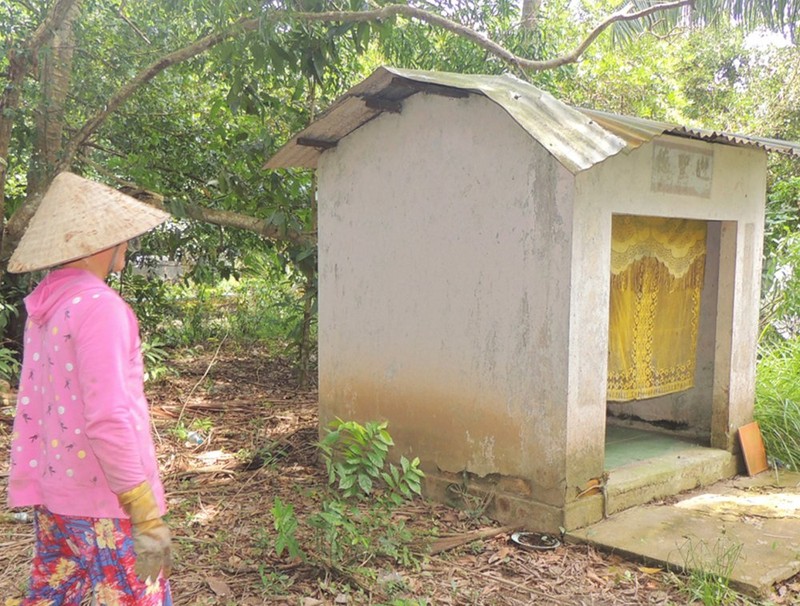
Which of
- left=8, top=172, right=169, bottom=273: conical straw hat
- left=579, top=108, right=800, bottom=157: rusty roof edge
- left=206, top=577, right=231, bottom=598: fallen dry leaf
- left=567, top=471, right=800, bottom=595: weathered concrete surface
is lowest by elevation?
left=206, top=577, right=231, bottom=598: fallen dry leaf

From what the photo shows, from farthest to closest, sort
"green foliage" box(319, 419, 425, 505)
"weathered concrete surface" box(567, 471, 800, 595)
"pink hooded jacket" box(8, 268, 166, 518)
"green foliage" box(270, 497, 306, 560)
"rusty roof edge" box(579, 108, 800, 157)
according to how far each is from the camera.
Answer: "green foliage" box(319, 419, 425, 505), "rusty roof edge" box(579, 108, 800, 157), "weathered concrete surface" box(567, 471, 800, 595), "green foliage" box(270, 497, 306, 560), "pink hooded jacket" box(8, 268, 166, 518)

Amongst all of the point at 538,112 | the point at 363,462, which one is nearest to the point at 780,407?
the point at 538,112

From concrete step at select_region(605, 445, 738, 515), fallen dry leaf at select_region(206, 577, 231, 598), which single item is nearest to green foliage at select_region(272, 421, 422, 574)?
fallen dry leaf at select_region(206, 577, 231, 598)

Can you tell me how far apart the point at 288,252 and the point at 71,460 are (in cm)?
642

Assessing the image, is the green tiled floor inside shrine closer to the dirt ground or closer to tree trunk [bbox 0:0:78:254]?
the dirt ground

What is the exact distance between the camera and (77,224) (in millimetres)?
2695

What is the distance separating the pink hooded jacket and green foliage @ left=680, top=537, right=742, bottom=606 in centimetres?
300

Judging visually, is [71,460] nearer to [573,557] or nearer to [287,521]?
[287,521]

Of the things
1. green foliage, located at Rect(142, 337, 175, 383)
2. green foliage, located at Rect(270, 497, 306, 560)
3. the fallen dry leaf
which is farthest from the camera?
green foliage, located at Rect(142, 337, 175, 383)

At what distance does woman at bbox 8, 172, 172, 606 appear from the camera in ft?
7.93

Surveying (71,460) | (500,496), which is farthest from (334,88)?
(71,460)

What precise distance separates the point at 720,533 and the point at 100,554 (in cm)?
398

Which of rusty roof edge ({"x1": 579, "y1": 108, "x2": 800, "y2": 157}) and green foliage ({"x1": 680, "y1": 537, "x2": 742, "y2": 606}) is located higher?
rusty roof edge ({"x1": 579, "y1": 108, "x2": 800, "y2": 157})

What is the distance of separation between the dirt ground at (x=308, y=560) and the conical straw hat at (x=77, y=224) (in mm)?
1945
